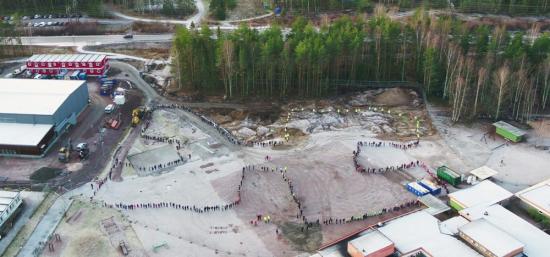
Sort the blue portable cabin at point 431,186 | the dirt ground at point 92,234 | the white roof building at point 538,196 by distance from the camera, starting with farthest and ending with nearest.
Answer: the blue portable cabin at point 431,186, the white roof building at point 538,196, the dirt ground at point 92,234

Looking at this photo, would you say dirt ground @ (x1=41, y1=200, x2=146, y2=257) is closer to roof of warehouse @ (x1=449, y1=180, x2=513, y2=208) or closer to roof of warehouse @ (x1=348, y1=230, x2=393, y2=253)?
roof of warehouse @ (x1=348, y1=230, x2=393, y2=253)

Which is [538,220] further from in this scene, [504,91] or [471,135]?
[504,91]

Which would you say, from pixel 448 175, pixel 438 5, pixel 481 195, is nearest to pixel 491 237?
→ pixel 481 195

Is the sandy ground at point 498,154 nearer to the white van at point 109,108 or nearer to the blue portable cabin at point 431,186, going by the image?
the blue portable cabin at point 431,186

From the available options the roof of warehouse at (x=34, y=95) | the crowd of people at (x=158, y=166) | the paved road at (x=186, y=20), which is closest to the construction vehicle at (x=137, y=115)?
the roof of warehouse at (x=34, y=95)

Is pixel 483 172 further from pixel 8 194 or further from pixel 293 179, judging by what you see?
pixel 8 194

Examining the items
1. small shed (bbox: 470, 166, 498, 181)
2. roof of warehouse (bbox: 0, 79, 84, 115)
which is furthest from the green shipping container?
roof of warehouse (bbox: 0, 79, 84, 115)

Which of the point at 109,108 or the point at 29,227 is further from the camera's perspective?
the point at 109,108
